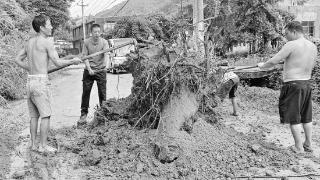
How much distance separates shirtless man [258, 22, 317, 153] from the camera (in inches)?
221

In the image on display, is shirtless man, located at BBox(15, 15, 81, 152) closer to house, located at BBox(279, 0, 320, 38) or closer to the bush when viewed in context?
the bush

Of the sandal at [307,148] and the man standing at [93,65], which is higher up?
the man standing at [93,65]

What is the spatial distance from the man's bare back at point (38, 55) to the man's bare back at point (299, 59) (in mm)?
3524

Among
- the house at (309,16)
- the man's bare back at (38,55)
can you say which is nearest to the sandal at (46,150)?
the man's bare back at (38,55)

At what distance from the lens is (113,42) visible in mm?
24578

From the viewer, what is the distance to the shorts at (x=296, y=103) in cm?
562

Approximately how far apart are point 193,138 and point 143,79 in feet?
4.05

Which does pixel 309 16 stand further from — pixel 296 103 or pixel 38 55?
pixel 38 55

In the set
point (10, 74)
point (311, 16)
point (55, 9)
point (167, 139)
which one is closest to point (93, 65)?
point (167, 139)

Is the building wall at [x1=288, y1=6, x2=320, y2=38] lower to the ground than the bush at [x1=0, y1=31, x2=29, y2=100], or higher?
higher

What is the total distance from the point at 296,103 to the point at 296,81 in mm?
315

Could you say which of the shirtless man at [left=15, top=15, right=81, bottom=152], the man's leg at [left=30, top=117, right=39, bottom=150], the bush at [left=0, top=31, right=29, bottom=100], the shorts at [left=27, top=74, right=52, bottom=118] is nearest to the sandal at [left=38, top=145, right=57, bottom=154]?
the shirtless man at [left=15, top=15, right=81, bottom=152]

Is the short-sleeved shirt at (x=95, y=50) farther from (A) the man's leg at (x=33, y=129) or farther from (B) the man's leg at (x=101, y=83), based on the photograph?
(A) the man's leg at (x=33, y=129)

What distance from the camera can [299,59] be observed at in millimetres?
5609
